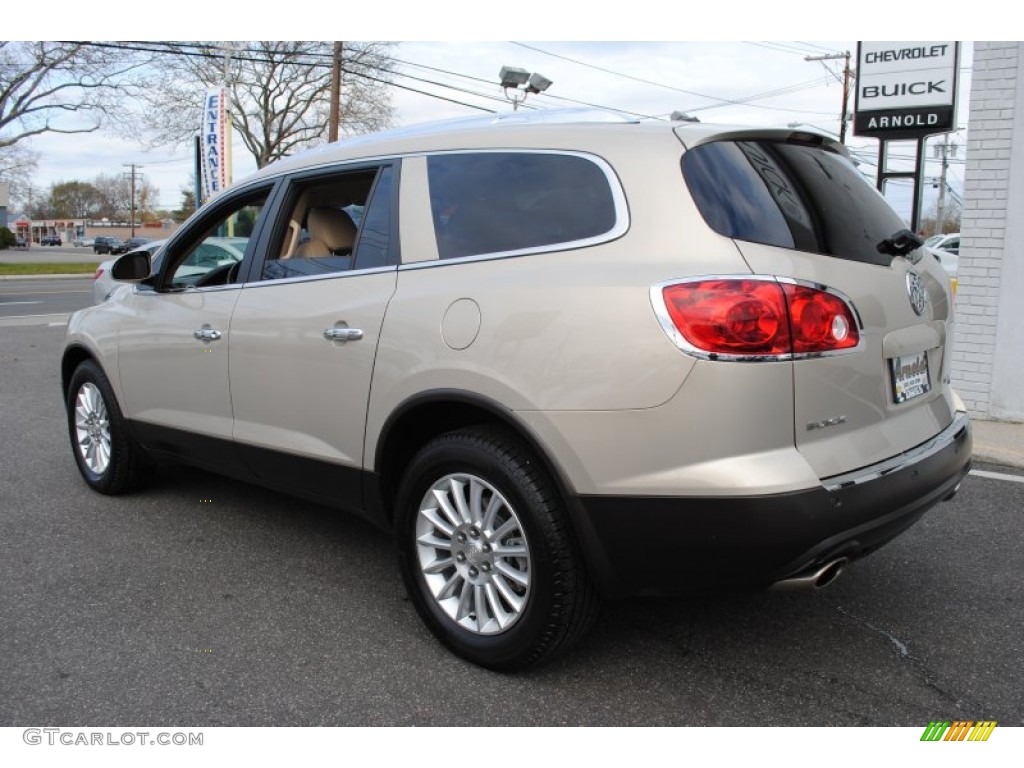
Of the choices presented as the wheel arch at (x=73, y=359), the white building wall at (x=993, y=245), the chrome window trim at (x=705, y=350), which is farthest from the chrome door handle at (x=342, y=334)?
the white building wall at (x=993, y=245)

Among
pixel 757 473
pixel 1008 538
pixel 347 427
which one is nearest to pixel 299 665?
pixel 347 427

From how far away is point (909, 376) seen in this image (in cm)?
292

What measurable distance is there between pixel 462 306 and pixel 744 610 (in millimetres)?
1663

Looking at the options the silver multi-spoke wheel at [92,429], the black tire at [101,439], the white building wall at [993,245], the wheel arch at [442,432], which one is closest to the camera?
the wheel arch at [442,432]

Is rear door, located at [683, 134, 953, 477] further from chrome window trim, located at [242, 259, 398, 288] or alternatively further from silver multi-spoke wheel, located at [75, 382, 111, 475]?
silver multi-spoke wheel, located at [75, 382, 111, 475]

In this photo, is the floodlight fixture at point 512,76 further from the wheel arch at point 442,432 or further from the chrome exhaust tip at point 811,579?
the chrome exhaust tip at point 811,579

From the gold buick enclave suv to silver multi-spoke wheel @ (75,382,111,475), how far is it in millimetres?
1697

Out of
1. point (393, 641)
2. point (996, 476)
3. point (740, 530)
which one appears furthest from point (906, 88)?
point (393, 641)

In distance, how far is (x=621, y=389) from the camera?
2.53m

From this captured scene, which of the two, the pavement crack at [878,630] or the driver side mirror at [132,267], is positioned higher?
the driver side mirror at [132,267]

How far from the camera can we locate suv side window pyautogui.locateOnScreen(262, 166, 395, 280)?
135 inches

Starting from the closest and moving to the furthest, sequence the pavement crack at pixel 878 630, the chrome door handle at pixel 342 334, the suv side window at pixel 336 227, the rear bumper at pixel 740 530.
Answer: the rear bumper at pixel 740 530 < the pavement crack at pixel 878 630 < the chrome door handle at pixel 342 334 < the suv side window at pixel 336 227
